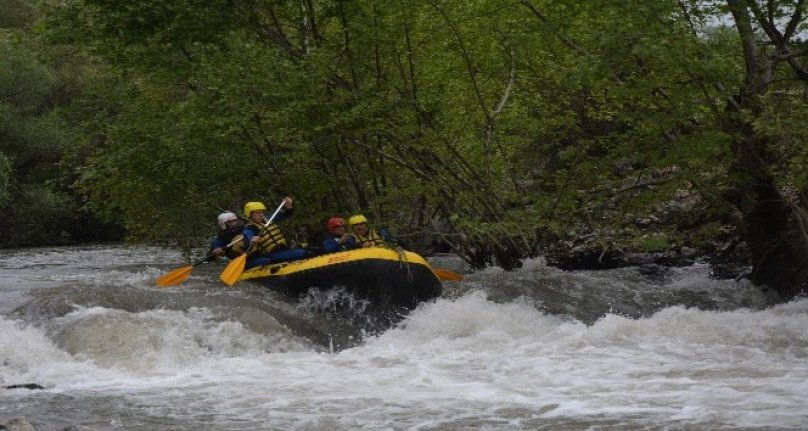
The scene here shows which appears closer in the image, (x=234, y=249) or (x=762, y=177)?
(x=762, y=177)

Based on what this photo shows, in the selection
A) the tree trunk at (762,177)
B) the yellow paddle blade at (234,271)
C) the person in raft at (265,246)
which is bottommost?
the yellow paddle blade at (234,271)

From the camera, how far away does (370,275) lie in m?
10.9

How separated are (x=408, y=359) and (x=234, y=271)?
3565 mm

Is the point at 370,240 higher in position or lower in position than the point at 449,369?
higher

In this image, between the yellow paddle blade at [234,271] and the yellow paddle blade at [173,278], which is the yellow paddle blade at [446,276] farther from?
the yellow paddle blade at [173,278]

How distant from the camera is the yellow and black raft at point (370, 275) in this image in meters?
11.0

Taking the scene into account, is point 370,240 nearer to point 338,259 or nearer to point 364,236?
point 364,236

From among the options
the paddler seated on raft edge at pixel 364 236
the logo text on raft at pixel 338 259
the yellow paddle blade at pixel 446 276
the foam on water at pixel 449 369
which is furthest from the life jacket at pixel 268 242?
the foam on water at pixel 449 369

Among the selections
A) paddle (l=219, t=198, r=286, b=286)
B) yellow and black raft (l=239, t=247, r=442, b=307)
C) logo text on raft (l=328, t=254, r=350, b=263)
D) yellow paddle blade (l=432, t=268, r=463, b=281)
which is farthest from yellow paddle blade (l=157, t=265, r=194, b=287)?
yellow paddle blade (l=432, t=268, r=463, b=281)

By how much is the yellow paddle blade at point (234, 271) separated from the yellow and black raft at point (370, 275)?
1.94 ft

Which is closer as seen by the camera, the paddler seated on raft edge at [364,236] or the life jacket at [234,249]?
the paddler seated on raft edge at [364,236]

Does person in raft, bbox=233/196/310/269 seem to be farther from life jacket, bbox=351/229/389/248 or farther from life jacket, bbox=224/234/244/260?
life jacket, bbox=351/229/389/248

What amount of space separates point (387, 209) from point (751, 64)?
253 inches

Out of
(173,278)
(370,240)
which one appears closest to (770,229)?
(370,240)
